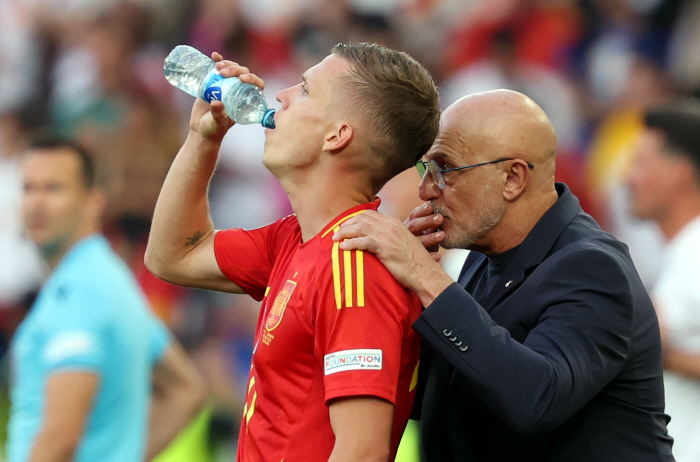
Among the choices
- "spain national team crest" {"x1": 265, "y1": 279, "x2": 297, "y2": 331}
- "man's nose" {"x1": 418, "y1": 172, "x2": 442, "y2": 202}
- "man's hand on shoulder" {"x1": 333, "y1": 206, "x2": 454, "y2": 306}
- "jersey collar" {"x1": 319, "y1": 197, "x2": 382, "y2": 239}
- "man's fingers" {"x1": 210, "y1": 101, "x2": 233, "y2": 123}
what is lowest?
"spain national team crest" {"x1": 265, "y1": 279, "x2": 297, "y2": 331}

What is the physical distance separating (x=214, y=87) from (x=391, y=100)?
0.54m

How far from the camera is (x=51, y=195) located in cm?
445

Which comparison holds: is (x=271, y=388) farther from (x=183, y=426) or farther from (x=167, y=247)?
(x=183, y=426)

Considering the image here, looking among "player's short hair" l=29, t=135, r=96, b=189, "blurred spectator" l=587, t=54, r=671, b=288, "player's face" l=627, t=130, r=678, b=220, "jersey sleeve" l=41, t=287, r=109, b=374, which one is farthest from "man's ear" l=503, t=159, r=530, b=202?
"blurred spectator" l=587, t=54, r=671, b=288

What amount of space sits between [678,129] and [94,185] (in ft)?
9.94

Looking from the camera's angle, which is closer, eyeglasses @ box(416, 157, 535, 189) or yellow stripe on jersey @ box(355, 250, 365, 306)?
yellow stripe on jersey @ box(355, 250, 365, 306)

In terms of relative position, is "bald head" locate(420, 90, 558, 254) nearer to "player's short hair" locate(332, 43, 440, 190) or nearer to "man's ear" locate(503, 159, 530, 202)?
"man's ear" locate(503, 159, 530, 202)

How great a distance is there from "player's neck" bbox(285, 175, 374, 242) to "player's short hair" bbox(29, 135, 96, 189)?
8.11 feet

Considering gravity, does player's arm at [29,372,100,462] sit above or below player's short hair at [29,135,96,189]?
below

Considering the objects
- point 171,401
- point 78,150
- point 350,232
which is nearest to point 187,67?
point 350,232

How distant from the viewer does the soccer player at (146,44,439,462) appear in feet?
6.45

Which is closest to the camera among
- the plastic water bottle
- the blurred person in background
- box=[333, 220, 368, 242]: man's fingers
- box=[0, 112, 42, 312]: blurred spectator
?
box=[333, 220, 368, 242]: man's fingers

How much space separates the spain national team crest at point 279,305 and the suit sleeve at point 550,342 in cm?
32

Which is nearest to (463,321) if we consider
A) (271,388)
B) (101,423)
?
(271,388)
